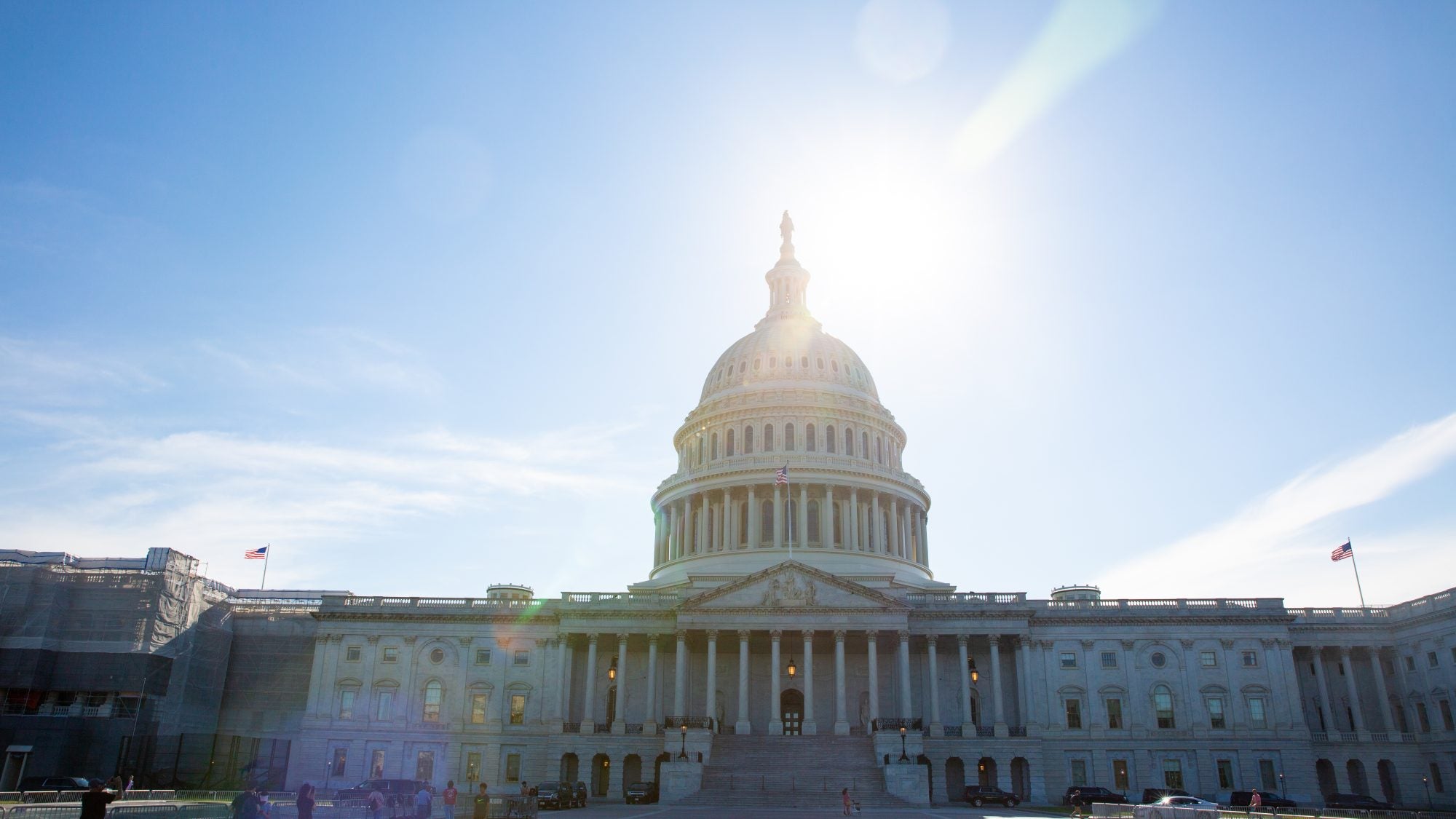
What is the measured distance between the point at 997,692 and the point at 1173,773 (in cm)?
1235

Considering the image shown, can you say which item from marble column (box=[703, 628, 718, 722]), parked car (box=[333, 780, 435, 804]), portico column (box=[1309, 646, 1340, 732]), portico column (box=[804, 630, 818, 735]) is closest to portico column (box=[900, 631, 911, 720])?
portico column (box=[804, 630, 818, 735])

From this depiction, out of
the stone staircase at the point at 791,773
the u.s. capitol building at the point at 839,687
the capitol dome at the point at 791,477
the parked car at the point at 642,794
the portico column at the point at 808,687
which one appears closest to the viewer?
the stone staircase at the point at 791,773

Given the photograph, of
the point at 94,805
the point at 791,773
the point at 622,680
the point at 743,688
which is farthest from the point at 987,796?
the point at 94,805

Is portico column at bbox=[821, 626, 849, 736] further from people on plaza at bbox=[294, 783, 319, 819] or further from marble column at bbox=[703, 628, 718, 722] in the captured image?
people on plaza at bbox=[294, 783, 319, 819]

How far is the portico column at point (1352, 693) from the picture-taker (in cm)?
7056

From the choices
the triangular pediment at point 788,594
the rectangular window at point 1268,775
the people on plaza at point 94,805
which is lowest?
the people on plaza at point 94,805

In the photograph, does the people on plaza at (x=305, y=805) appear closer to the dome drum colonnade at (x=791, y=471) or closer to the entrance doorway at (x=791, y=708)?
the entrance doorway at (x=791, y=708)

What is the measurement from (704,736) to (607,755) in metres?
9.09

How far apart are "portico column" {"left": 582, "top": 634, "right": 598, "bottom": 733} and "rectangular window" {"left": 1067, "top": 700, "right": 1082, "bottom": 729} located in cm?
3191

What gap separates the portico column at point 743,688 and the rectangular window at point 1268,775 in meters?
33.1

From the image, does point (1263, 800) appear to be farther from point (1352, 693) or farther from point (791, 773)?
point (791, 773)

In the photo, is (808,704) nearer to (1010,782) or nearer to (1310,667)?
(1010,782)

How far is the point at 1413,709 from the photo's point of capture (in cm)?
6988

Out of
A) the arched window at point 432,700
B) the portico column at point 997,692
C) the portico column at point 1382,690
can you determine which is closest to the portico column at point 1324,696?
the portico column at point 1382,690
